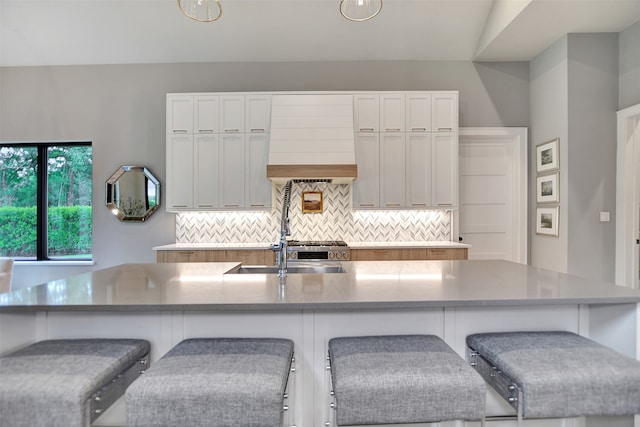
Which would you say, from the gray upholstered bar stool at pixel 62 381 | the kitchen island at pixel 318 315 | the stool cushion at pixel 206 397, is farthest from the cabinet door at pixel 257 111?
the stool cushion at pixel 206 397

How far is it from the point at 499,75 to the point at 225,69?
3356 millimetres

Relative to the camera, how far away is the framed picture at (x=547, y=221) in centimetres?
366

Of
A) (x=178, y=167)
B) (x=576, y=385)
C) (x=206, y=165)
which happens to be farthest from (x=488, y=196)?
(x=178, y=167)

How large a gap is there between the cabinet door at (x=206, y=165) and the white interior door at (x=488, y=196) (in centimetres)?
296

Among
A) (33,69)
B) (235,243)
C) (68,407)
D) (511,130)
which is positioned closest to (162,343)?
(68,407)

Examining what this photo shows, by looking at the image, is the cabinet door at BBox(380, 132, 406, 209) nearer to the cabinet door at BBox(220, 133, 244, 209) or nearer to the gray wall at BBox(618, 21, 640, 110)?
the cabinet door at BBox(220, 133, 244, 209)

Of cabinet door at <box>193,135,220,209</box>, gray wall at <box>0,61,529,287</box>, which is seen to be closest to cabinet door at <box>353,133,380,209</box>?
gray wall at <box>0,61,529,287</box>

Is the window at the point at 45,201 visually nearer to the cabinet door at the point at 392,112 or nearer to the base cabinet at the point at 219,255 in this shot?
the base cabinet at the point at 219,255

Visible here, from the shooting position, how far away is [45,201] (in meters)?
4.39

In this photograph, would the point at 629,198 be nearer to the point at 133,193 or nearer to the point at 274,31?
the point at 274,31

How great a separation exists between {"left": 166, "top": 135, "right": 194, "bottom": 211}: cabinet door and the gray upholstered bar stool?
2.69m

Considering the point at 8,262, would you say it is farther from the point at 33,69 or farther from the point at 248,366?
the point at 248,366

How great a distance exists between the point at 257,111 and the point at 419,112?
1.82 meters

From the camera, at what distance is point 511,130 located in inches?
163
